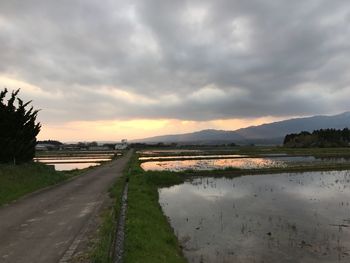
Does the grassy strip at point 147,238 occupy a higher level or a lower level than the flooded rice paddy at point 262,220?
higher

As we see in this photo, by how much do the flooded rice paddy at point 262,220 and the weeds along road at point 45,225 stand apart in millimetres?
3565

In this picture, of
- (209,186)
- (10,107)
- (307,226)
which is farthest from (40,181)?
(307,226)

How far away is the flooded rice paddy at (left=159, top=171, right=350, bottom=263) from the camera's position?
10.9m

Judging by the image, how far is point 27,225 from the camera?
12109 millimetres

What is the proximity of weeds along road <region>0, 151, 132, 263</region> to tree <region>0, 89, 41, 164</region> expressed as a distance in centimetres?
751

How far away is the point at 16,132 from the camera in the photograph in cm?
2733

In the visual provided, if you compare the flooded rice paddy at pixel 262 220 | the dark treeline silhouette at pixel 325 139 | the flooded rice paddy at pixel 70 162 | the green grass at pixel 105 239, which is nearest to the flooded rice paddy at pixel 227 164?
the flooded rice paddy at pixel 70 162

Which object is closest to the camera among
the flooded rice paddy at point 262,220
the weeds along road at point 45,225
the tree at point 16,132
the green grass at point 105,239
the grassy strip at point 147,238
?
the green grass at point 105,239

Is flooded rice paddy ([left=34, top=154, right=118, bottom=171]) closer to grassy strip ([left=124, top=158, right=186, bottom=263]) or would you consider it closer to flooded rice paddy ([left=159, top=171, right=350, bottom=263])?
flooded rice paddy ([left=159, top=171, right=350, bottom=263])

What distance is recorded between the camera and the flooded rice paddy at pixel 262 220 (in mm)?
10891

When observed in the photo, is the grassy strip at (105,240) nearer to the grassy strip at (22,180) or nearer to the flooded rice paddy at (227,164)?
the grassy strip at (22,180)

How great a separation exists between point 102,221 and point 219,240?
4126mm

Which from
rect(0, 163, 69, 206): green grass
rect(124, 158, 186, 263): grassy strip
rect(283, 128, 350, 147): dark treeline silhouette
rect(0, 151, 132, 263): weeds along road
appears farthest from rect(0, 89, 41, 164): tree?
rect(283, 128, 350, 147): dark treeline silhouette

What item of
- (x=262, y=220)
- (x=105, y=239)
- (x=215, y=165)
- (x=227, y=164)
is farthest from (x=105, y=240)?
(x=227, y=164)
